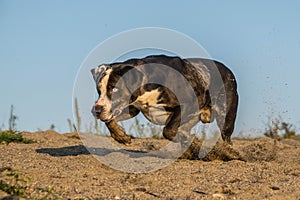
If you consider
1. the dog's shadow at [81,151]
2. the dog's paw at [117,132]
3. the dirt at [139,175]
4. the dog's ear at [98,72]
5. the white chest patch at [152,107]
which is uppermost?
the dog's ear at [98,72]

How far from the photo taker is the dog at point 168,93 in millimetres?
8078

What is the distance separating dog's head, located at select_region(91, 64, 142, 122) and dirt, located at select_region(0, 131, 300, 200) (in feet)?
2.32

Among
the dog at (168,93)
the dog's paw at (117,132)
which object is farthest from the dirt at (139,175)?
the dog at (168,93)

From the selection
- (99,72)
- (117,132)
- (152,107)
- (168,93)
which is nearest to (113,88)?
(99,72)

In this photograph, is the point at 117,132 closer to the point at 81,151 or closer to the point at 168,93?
the point at 168,93

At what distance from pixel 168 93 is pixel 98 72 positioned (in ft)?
4.06

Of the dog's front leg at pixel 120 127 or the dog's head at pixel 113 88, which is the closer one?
the dog's head at pixel 113 88

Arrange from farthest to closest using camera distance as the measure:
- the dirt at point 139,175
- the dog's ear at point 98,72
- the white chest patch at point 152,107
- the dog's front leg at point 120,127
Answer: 1. the white chest patch at point 152,107
2. the dog's front leg at point 120,127
3. the dog's ear at point 98,72
4. the dirt at point 139,175

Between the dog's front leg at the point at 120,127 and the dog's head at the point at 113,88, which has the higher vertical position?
the dog's head at the point at 113,88

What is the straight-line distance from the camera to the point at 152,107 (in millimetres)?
8820

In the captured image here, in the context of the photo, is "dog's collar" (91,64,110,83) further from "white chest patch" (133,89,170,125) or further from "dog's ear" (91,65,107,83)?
"white chest patch" (133,89,170,125)

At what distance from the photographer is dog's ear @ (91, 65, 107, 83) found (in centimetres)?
802

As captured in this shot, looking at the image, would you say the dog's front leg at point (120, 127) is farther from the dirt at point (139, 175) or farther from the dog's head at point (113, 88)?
the dirt at point (139, 175)

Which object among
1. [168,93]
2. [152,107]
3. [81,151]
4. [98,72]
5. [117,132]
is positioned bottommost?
[81,151]
